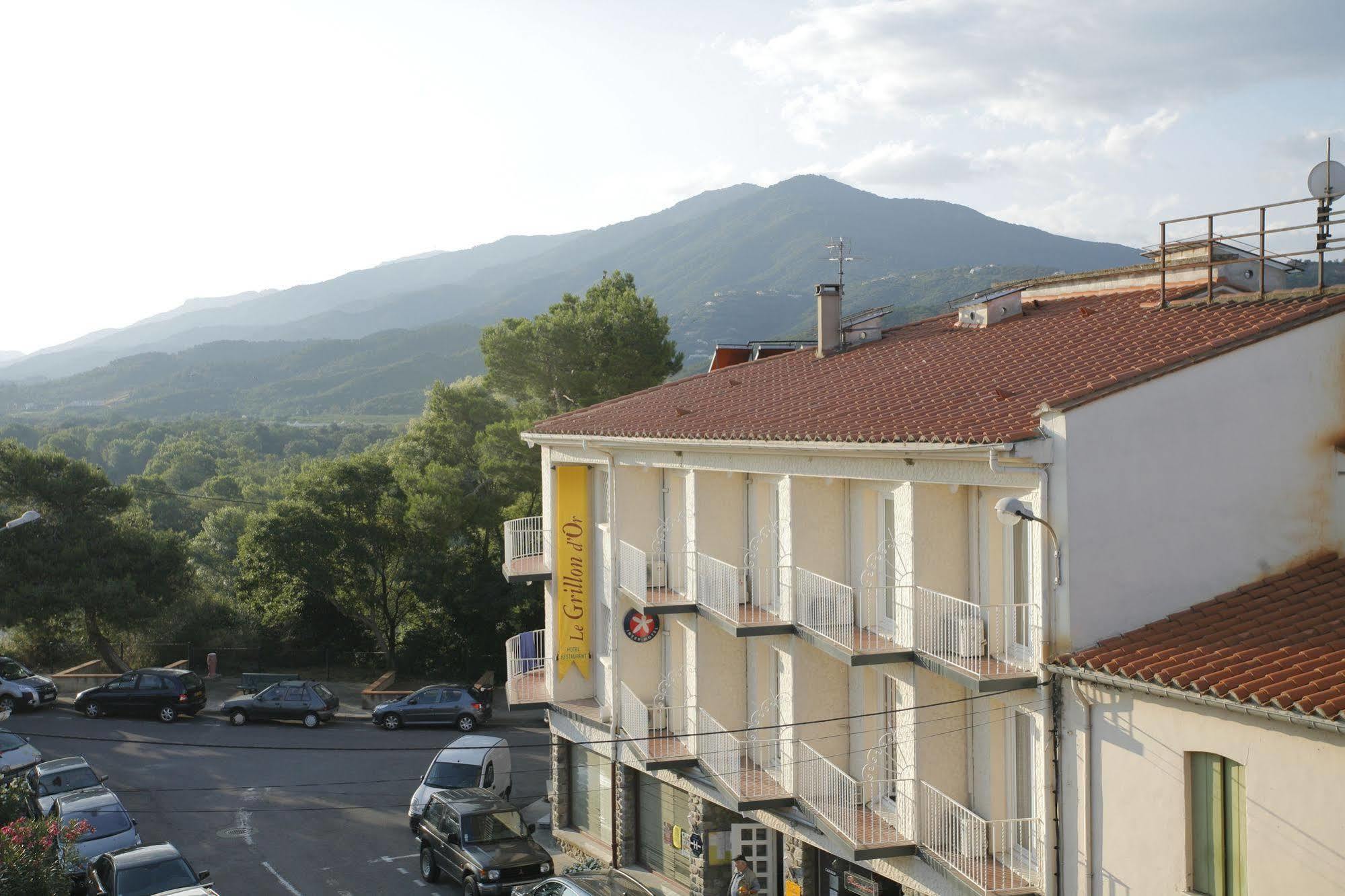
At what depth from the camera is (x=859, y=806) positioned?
16.7 meters

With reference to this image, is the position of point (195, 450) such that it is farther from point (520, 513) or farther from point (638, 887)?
point (638, 887)

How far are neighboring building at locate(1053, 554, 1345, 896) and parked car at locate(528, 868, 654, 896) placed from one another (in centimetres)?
730

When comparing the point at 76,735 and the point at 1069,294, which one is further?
the point at 76,735

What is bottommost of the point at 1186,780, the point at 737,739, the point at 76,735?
the point at 76,735

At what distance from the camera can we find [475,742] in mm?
27000

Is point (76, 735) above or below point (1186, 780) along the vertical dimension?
below

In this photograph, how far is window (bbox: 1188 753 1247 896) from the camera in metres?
10.8

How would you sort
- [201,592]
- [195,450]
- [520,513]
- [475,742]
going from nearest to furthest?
Result: 1. [475,742]
2. [520,513]
3. [201,592]
4. [195,450]

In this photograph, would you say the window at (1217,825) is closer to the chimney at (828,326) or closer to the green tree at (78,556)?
the chimney at (828,326)

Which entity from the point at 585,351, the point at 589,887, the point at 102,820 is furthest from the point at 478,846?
the point at 585,351

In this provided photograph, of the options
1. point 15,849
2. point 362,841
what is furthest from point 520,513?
point 15,849

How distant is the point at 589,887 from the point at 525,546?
36.3ft

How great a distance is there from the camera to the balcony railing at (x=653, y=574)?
20891mm

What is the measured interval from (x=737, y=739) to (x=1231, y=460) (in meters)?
8.73
